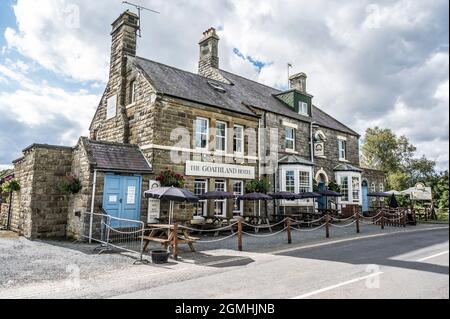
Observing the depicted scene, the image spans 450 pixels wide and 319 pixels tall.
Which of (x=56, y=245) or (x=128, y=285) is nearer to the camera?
(x=128, y=285)

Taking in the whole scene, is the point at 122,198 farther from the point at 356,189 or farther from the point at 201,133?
the point at 356,189

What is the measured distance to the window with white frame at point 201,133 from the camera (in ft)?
50.8

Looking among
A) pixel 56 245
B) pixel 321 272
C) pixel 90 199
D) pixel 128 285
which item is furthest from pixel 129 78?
pixel 321 272

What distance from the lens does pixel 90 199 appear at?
39.2 feet

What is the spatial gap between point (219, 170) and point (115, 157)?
5126mm

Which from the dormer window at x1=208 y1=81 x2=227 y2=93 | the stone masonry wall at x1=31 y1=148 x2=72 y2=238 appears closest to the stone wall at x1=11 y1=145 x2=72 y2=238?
the stone masonry wall at x1=31 y1=148 x2=72 y2=238

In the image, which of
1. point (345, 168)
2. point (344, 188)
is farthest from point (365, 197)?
point (345, 168)

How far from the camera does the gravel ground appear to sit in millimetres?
7105

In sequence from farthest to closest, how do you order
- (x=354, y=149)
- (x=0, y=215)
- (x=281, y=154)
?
(x=354, y=149), (x=281, y=154), (x=0, y=215)

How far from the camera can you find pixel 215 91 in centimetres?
1869

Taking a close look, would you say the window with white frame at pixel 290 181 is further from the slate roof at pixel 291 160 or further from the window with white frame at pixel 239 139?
the window with white frame at pixel 239 139

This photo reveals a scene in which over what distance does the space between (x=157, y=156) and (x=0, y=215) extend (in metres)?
11.1

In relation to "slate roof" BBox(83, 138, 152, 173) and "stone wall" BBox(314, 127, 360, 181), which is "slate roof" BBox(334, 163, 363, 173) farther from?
"slate roof" BBox(83, 138, 152, 173)

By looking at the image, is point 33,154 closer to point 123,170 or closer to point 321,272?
point 123,170
